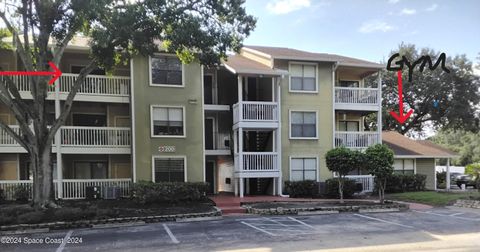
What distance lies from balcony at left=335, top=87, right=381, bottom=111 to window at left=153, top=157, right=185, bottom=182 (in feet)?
33.5

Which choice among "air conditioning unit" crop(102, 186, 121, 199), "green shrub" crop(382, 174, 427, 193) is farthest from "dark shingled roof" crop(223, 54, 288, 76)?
"green shrub" crop(382, 174, 427, 193)

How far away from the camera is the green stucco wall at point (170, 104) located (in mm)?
22156

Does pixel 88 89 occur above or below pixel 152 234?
above

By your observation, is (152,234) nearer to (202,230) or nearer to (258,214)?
(202,230)

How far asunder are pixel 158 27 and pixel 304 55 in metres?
11.3

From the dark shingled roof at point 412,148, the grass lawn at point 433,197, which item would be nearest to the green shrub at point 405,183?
the grass lawn at point 433,197

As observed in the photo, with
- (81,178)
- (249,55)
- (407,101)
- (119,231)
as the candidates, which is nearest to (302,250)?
(119,231)

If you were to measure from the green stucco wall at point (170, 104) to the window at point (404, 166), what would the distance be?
14751mm

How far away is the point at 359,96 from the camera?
2661 centimetres

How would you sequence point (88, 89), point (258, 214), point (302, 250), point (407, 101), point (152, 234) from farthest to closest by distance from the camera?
point (407, 101) < point (88, 89) < point (258, 214) < point (152, 234) < point (302, 250)

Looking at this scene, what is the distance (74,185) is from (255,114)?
Result: 1011 cm

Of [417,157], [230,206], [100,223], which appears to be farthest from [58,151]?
[417,157]

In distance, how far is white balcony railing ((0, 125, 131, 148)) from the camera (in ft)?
69.2

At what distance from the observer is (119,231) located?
559 inches
